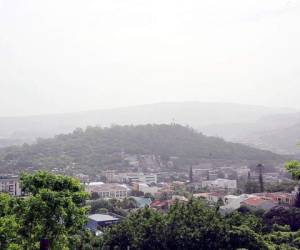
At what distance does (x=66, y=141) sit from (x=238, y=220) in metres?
62.7

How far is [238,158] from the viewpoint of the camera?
7194cm

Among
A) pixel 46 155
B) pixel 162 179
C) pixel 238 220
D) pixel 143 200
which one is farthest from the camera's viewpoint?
pixel 46 155

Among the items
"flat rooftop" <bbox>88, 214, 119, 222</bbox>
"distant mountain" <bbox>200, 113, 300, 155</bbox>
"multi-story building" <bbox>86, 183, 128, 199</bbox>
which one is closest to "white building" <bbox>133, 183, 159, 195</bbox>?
"multi-story building" <bbox>86, 183, 128, 199</bbox>

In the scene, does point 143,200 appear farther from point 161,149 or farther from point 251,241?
point 161,149

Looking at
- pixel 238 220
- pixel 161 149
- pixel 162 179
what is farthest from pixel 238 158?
pixel 238 220

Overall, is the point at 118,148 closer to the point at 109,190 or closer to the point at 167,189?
the point at 109,190

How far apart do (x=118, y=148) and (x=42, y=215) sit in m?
63.6

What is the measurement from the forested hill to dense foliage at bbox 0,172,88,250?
1967 inches

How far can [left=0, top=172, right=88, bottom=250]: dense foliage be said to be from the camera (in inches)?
340

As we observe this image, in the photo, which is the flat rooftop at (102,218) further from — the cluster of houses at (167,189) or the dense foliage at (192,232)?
the dense foliage at (192,232)

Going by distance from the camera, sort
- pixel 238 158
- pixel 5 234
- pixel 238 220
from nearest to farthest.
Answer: pixel 5 234 → pixel 238 220 → pixel 238 158

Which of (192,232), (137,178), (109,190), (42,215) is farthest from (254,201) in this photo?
(137,178)

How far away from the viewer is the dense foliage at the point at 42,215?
8626 millimetres

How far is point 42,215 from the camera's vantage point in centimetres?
866
